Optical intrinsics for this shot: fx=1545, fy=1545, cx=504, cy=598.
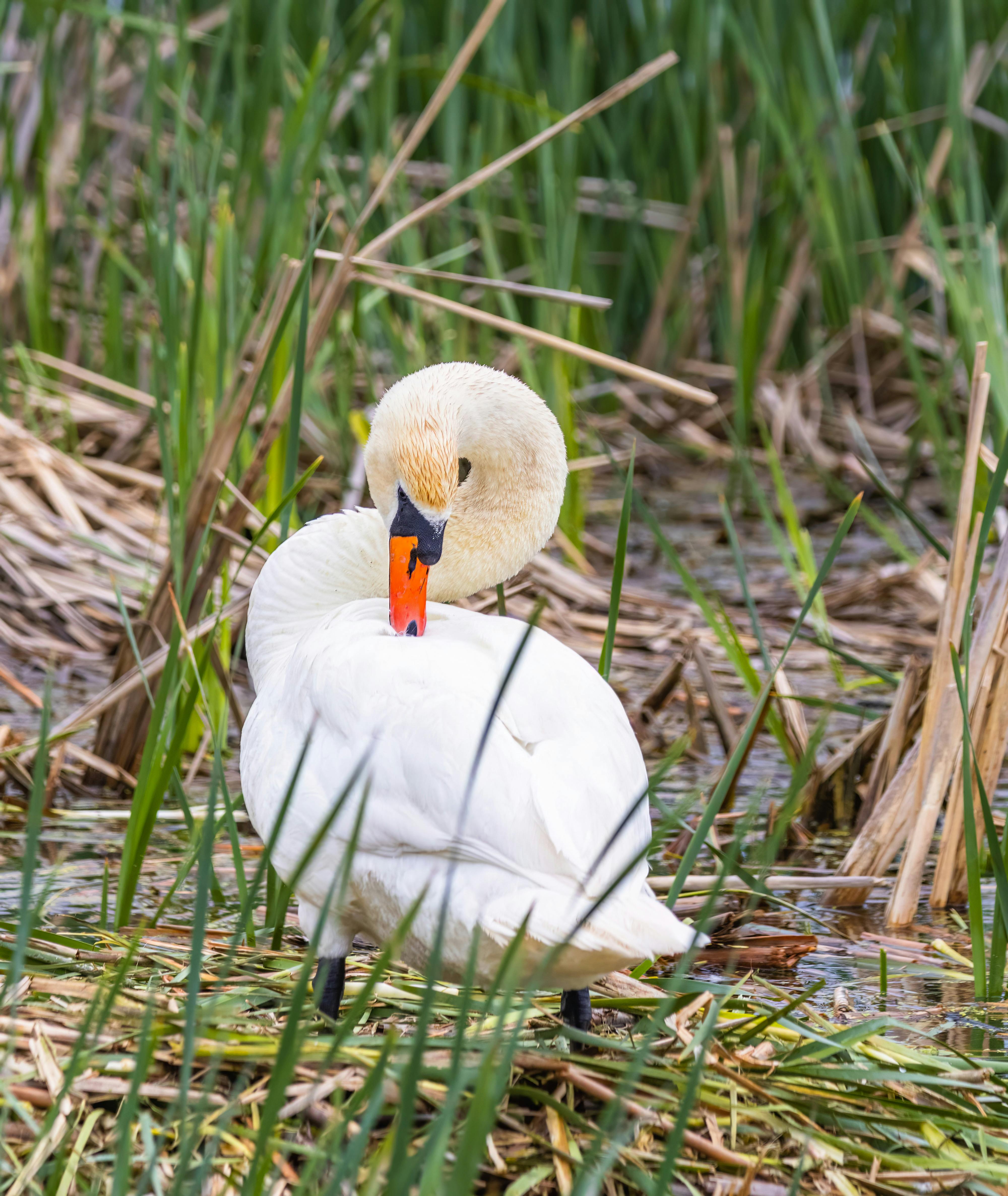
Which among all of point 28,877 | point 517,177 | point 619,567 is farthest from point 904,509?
point 517,177

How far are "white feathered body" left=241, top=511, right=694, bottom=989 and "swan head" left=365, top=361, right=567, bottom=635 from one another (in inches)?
7.8

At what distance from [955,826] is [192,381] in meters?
1.56

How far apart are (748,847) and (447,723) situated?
1.25m

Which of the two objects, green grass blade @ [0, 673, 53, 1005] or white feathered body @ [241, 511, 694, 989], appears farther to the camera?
white feathered body @ [241, 511, 694, 989]

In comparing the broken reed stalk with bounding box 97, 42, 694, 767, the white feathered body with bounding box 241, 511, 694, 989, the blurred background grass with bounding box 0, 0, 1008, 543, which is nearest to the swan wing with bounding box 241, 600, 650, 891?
the white feathered body with bounding box 241, 511, 694, 989

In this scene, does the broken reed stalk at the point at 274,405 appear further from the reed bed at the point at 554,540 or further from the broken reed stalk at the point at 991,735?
the broken reed stalk at the point at 991,735

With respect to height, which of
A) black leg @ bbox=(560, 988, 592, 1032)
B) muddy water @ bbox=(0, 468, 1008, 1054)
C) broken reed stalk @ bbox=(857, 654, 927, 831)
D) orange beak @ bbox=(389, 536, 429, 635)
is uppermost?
orange beak @ bbox=(389, 536, 429, 635)

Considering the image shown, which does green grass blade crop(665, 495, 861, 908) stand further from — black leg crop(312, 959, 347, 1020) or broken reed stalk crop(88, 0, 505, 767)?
broken reed stalk crop(88, 0, 505, 767)

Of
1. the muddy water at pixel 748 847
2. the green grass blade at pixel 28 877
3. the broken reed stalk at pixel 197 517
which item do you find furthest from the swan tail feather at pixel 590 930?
the broken reed stalk at pixel 197 517

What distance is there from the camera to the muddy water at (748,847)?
2119 millimetres

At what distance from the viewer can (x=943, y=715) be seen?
2365 mm

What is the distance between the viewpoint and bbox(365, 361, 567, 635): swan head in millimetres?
2191

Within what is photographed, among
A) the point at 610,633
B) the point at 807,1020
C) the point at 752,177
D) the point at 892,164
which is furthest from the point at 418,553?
the point at 892,164

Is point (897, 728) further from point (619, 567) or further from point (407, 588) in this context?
point (407, 588)
